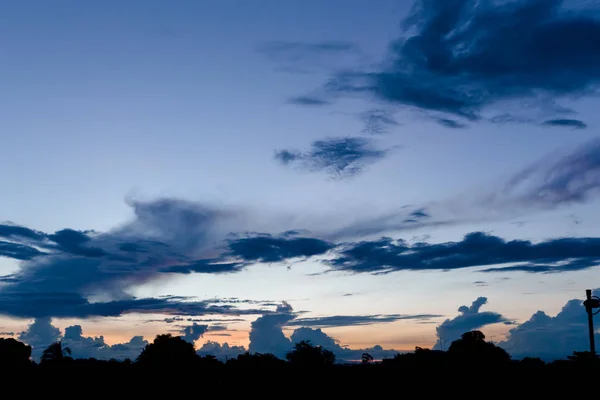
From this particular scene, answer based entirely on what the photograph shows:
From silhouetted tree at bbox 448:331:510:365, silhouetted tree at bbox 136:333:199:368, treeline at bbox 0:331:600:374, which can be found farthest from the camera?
silhouetted tree at bbox 448:331:510:365

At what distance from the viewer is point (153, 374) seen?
109250mm

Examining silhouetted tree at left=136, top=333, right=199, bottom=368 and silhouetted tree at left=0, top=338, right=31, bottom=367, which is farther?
silhouetted tree at left=136, top=333, right=199, bottom=368

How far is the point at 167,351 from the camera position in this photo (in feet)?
557

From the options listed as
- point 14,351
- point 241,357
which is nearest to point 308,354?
point 241,357

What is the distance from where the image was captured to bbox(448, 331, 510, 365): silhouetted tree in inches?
6668

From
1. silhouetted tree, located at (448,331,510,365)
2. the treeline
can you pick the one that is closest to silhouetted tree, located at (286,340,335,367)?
the treeline

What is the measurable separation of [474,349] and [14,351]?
116172 millimetres

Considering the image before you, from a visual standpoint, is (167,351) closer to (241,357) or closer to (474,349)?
(241,357)

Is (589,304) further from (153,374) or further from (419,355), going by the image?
(419,355)

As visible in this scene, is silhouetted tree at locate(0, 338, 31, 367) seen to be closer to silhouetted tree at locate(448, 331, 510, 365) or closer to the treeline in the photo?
the treeline

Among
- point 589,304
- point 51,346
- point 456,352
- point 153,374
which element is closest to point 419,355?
point 456,352

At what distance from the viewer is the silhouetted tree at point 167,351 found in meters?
161

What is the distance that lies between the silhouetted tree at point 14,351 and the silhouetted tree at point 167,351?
27.0m

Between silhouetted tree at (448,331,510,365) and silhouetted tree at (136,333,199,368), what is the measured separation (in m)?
68.3
